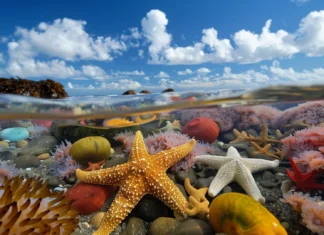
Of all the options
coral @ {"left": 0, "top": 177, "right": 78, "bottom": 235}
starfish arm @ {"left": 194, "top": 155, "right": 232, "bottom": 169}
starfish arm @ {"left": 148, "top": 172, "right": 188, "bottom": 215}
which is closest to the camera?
coral @ {"left": 0, "top": 177, "right": 78, "bottom": 235}

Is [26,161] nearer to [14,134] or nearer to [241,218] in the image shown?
[14,134]

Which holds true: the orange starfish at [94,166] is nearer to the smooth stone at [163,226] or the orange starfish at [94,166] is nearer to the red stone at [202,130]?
the smooth stone at [163,226]

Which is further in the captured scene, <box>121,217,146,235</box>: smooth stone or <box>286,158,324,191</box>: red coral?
<box>286,158,324,191</box>: red coral

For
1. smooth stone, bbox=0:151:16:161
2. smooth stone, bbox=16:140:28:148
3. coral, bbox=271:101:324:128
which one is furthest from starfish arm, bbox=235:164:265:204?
smooth stone, bbox=16:140:28:148

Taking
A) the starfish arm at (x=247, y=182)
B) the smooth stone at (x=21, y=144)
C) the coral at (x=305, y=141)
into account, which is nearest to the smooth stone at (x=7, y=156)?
the smooth stone at (x=21, y=144)

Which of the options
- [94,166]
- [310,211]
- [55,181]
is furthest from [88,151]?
[310,211]

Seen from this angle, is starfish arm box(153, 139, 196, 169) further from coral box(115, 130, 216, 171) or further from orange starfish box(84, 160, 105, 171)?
orange starfish box(84, 160, 105, 171)

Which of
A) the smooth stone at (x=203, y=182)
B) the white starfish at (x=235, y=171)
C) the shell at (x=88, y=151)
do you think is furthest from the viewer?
the shell at (x=88, y=151)
